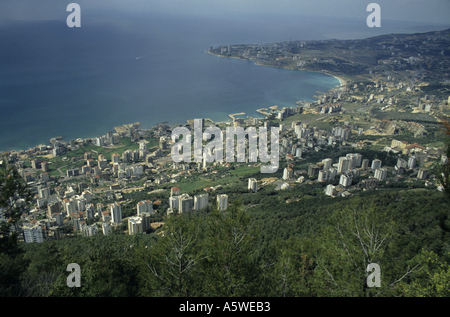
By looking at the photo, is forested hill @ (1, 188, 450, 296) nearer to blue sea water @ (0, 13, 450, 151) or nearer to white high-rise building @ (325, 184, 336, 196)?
white high-rise building @ (325, 184, 336, 196)

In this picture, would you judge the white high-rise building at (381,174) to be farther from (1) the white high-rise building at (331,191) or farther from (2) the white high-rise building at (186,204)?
(2) the white high-rise building at (186,204)

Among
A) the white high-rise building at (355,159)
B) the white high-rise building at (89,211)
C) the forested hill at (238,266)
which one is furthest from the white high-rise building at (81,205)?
the white high-rise building at (355,159)

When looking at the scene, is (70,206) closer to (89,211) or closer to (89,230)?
(89,211)

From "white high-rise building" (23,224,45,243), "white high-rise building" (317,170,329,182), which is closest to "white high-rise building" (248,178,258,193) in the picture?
"white high-rise building" (317,170,329,182)

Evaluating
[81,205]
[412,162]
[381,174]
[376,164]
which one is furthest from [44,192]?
[412,162]

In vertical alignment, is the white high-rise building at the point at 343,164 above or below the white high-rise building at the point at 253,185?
above
